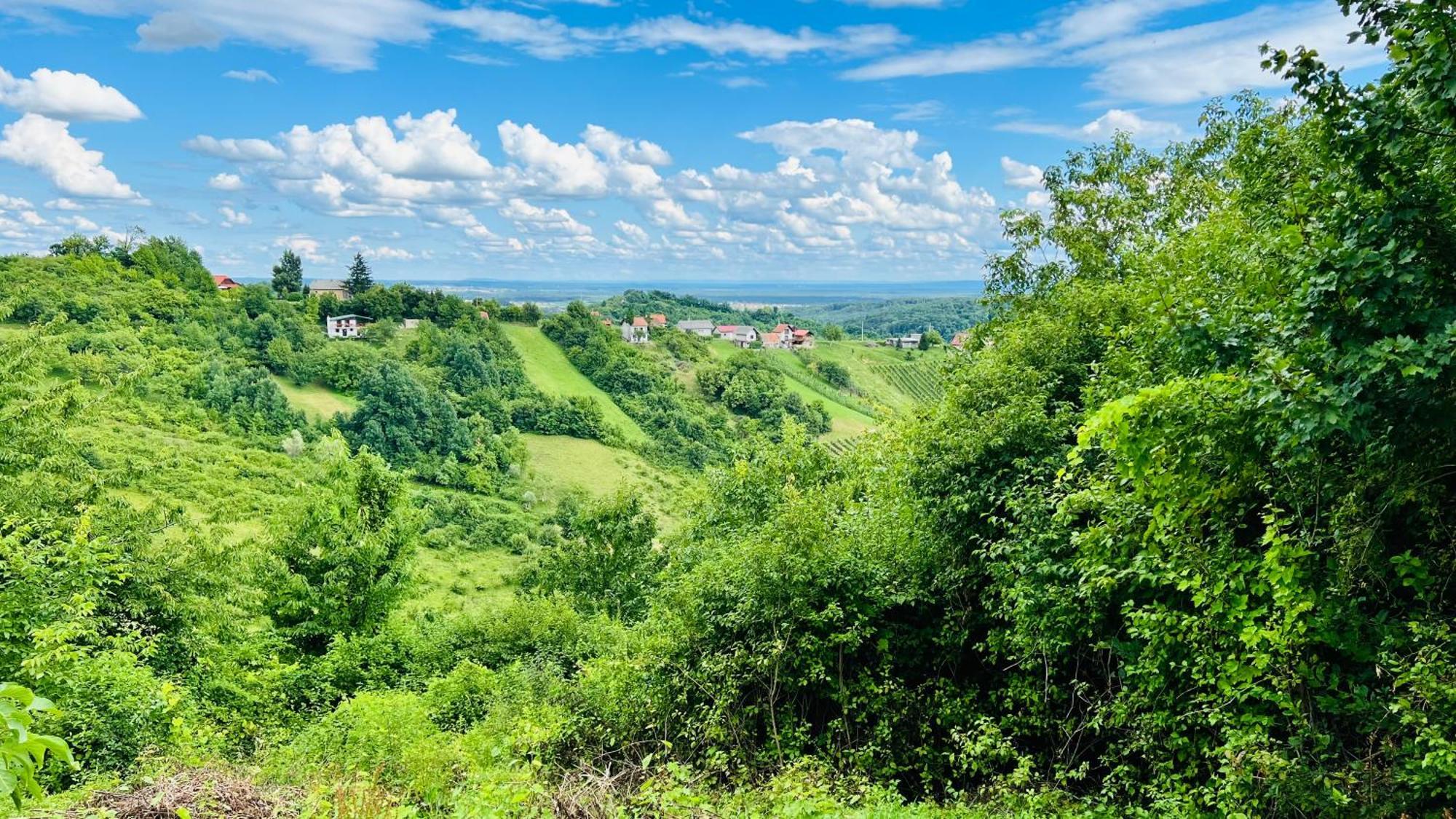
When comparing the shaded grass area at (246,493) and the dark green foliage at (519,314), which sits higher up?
the dark green foliage at (519,314)

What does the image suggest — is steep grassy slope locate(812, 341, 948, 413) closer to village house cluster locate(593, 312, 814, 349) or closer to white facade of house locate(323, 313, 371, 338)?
village house cluster locate(593, 312, 814, 349)

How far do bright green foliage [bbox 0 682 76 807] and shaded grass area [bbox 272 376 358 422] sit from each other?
270ft

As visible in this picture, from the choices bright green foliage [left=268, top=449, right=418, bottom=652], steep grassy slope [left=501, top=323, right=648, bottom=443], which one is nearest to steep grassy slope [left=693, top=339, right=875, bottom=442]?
steep grassy slope [left=501, top=323, right=648, bottom=443]

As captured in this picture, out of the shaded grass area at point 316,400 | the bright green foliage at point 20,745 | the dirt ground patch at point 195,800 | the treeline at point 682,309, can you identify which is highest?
A: the treeline at point 682,309

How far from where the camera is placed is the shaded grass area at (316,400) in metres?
75.2

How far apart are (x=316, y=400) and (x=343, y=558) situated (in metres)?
66.6

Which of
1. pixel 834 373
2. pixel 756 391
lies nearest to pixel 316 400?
pixel 756 391

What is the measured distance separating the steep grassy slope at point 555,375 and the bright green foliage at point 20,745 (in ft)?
279

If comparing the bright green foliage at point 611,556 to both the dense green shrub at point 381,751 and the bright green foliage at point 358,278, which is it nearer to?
the dense green shrub at point 381,751

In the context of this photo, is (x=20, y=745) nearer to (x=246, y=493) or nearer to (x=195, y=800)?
(x=195, y=800)

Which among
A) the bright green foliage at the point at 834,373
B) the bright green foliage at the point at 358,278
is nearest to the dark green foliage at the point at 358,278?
the bright green foliage at the point at 358,278

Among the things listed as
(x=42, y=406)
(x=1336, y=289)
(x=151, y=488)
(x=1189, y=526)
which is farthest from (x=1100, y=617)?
(x=151, y=488)

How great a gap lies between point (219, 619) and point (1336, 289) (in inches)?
899

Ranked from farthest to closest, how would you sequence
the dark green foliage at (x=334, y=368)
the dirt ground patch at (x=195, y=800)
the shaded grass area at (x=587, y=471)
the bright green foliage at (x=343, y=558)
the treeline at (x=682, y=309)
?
1. the treeline at (x=682, y=309)
2. the dark green foliage at (x=334, y=368)
3. the shaded grass area at (x=587, y=471)
4. the bright green foliage at (x=343, y=558)
5. the dirt ground patch at (x=195, y=800)
